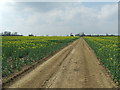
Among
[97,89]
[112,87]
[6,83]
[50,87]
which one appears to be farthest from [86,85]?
[6,83]

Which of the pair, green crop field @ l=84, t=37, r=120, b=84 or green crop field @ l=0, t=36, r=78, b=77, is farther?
green crop field @ l=0, t=36, r=78, b=77

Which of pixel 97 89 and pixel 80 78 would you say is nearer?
pixel 97 89

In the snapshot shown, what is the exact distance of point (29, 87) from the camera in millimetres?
7457

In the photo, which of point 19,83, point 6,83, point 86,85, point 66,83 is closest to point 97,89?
point 86,85

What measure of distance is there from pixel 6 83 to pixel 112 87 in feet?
17.2

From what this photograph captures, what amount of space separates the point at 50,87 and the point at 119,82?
358 cm

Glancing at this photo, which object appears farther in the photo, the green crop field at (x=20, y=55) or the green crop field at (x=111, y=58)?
the green crop field at (x=20, y=55)

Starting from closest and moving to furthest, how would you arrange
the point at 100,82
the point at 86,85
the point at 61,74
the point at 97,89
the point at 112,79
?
the point at 97,89 → the point at 86,85 → the point at 100,82 → the point at 112,79 → the point at 61,74

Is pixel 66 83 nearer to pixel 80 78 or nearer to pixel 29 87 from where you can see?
pixel 80 78

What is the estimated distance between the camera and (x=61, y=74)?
977cm

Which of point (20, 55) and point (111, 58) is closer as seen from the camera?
point (111, 58)

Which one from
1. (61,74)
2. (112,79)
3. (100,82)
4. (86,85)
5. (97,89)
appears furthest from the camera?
(61,74)

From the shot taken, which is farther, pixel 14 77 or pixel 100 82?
pixel 14 77

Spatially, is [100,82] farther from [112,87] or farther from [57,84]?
[57,84]
